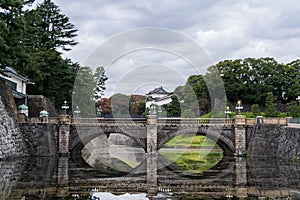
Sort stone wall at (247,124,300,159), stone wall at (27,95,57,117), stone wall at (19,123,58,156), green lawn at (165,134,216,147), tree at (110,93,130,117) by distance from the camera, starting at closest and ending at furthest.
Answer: stone wall at (247,124,300,159) < stone wall at (19,123,58,156) < stone wall at (27,95,57,117) < green lawn at (165,134,216,147) < tree at (110,93,130,117)

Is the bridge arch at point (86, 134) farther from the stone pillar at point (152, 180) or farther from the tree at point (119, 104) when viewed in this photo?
the tree at point (119, 104)

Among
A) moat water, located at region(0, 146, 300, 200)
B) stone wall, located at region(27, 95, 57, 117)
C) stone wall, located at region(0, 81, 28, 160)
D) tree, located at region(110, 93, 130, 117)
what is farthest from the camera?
tree, located at region(110, 93, 130, 117)

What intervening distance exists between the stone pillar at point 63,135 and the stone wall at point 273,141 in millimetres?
17798

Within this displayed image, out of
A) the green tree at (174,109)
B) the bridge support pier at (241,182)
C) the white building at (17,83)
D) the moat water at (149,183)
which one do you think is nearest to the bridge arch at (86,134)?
the white building at (17,83)

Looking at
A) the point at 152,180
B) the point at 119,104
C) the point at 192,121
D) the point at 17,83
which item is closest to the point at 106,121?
the point at 192,121

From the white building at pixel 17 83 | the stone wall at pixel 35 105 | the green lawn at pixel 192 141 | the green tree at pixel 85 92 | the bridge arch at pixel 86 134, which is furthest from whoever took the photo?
the green tree at pixel 85 92

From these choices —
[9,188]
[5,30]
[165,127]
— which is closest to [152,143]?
[165,127]

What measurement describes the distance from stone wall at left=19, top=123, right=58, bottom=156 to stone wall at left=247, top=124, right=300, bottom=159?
19.2 m

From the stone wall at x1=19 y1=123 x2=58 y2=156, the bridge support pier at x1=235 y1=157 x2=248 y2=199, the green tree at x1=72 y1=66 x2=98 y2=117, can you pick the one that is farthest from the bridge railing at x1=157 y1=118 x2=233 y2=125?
the green tree at x1=72 y1=66 x2=98 y2=117

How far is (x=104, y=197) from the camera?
17578 millimetres

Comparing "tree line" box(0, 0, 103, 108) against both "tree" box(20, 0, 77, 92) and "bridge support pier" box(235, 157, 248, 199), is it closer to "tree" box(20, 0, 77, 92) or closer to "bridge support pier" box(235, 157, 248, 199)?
"tree" box(20, 0, 77, 92)

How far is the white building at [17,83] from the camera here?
4444 centimetres

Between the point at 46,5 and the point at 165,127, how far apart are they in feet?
81.3

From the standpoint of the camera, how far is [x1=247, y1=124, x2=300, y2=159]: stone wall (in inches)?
1345
